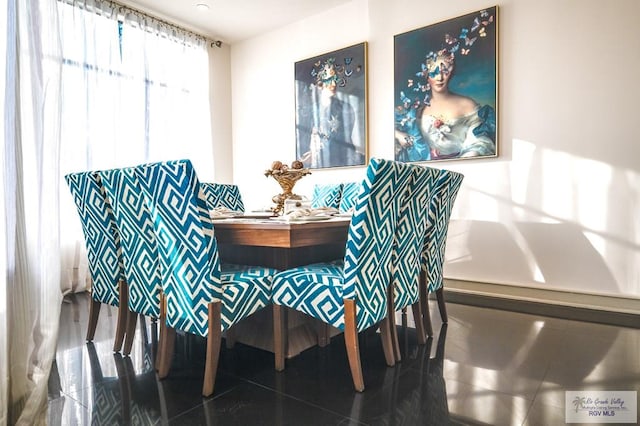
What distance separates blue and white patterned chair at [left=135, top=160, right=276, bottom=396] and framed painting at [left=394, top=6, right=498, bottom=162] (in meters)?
2.27

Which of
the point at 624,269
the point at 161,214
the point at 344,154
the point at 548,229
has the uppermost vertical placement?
the point at 344,154

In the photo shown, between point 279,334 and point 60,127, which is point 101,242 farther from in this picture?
point 279,334

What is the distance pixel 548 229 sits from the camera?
2.89 m

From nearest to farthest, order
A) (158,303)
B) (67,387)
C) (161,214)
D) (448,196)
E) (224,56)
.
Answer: (161,214) < (67,387) < (158,303) < (448,196) < (224,56)

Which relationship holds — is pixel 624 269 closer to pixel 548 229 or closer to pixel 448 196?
pixel 548 229

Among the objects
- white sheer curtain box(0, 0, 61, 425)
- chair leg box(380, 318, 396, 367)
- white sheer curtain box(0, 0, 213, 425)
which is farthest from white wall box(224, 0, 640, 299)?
white sheer curtain box(0, 0, 61, 425)

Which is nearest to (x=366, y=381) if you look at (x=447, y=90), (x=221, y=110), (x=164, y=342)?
(x=164, y=342)

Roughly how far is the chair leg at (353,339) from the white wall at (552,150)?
6.33 feet

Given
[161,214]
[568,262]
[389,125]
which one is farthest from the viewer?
[389,125]

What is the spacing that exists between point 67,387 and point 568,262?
3.14m

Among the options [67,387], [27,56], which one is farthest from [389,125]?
[67,387]

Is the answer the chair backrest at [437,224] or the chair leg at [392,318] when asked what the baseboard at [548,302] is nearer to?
the chair backrest at [437,224]

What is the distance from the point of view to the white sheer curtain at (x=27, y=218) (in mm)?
1303

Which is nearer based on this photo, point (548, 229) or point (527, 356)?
point (527, 356)
